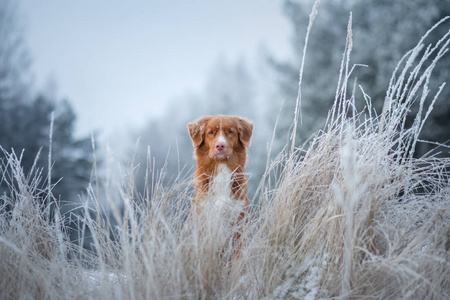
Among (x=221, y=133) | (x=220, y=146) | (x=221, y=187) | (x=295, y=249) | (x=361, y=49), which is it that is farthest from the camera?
(x=361, y=49)

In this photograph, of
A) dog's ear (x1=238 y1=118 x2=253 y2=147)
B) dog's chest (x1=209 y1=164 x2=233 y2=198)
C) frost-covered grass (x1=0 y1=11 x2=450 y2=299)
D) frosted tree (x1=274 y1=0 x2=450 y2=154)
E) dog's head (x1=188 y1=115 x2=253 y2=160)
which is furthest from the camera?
frosted tree (x1=274 y1=0 x2=450 y2=154)

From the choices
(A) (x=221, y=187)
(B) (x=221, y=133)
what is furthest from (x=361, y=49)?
(A) (x=221, y=187)

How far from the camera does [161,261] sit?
178 cm

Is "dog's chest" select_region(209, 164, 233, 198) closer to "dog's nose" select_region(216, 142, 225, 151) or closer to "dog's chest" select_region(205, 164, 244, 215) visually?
"dog's chest" select_region(205, 164, 244, 215)

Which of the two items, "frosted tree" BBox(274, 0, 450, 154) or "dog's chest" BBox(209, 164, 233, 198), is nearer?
"dog's chest" BBox(209, 164, 233, 198)

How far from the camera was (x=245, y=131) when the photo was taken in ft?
10.4

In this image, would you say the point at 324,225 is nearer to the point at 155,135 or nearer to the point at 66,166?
the point at 66,166

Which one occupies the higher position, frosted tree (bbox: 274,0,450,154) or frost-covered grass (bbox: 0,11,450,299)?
frosted tree (bbox: 274,0,450,154)

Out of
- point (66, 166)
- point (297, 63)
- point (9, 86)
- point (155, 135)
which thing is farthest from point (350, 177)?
point (155, 135)

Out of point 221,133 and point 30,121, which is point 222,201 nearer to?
point 221,133

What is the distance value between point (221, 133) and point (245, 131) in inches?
9.2

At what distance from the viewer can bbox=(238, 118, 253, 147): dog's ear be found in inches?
124

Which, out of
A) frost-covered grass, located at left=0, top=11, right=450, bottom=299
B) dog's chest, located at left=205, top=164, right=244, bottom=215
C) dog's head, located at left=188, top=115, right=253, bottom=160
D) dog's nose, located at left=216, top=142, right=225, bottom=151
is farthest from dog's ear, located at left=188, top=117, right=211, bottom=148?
frost-covered grass, located at left=0, top=11, right=450, bottom=299

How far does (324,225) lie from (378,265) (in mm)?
368
